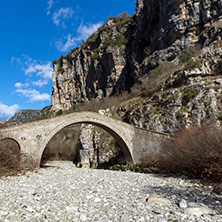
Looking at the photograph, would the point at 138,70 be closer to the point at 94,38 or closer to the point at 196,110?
the point at 196,110

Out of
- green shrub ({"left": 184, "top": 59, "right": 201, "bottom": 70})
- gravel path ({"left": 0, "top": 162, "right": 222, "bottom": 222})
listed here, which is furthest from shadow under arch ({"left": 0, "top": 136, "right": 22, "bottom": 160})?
green shrub ({"left": 184, "top": 59, "right": 201, "bottom": 70})

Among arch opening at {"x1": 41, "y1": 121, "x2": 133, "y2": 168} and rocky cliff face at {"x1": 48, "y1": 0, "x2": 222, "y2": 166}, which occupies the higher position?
rocky cliff face at {"x1": 48, "y1": 0, "x2": 222, "y2": 166}

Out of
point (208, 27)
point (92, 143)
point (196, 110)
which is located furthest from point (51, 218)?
point (208, 27)

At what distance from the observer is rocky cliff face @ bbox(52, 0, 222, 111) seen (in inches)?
1089

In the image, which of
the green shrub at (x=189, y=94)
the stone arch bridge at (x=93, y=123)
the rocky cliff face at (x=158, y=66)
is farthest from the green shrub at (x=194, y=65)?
the stone arch bridge at (x=93, y=123)

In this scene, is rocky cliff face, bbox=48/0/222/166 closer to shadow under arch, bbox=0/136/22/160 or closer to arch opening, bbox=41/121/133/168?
arch opening, bbox=41/121/133/168

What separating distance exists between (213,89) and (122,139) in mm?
10034

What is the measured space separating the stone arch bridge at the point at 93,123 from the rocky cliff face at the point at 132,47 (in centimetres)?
1653

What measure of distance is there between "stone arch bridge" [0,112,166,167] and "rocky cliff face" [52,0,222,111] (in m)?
16.5

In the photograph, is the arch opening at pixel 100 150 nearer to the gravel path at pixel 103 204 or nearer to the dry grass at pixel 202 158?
the dry grass at pixel 202 158

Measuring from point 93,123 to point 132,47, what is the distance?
27.1 metres

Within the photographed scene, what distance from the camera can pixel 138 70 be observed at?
33.4 m

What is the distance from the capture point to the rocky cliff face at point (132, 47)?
1089 inches

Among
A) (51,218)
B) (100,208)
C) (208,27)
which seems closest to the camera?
(51,218)
